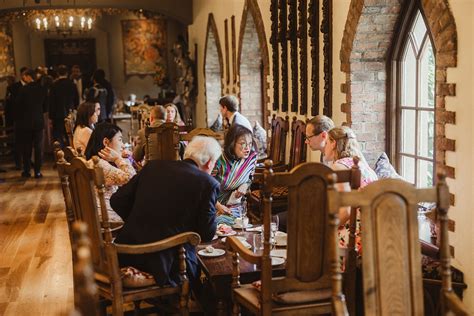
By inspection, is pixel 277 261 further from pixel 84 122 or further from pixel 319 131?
pixel 84 122

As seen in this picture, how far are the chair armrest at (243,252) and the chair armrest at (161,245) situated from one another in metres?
0.20

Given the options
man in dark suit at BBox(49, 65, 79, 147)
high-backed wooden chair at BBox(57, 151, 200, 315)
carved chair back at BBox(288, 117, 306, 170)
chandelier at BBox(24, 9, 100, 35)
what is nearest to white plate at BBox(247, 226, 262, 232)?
high-backed wooden chair at BBox(57, 151, 200, 315)

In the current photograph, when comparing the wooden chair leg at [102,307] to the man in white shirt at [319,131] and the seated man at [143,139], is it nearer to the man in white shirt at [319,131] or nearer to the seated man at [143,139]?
the man in white shirt at [319,131]

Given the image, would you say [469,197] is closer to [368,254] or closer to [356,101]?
[368,254]

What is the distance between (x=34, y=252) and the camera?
6105mm

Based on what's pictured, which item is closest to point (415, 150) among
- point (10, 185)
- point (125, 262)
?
point (125, 262)

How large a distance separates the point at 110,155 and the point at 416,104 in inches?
95.9

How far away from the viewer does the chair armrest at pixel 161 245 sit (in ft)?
11.2

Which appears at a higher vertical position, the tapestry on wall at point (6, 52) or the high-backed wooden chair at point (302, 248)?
the tapestry on wall at point (6, 52)

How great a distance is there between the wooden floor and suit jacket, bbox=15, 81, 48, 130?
3.44ft

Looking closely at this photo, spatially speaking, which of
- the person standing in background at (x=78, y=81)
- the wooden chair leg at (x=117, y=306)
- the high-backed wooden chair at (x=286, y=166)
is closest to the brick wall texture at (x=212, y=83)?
the person standing in background at (x=78, y=81)

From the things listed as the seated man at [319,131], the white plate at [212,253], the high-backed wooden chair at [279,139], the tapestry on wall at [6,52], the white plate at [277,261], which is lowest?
the white plate at [277,261]

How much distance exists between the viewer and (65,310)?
4.52 m

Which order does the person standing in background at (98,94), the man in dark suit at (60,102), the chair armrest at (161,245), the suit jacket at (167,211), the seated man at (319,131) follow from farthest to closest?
the person standing in background at (98,94)
the man in dark suit at (60,102)
the seated man at (319,131)
the suit jacket at (167,211)
the chair armrest at (161,245)
